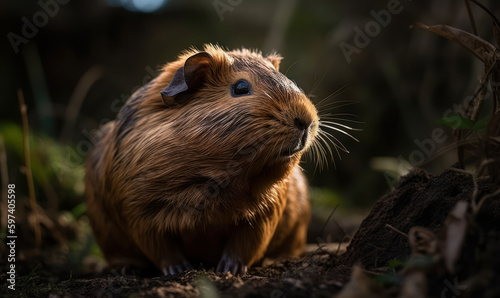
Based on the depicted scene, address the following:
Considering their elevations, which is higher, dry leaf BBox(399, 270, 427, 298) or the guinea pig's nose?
the guinea pig's nose

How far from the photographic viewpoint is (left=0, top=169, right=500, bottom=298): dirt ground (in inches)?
83.4

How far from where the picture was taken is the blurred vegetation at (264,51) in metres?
7.50

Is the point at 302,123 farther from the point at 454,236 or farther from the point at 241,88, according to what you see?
the point at 454,236

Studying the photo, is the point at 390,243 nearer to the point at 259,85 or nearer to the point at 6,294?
the point at 259,85

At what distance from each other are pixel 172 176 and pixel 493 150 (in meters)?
2.31

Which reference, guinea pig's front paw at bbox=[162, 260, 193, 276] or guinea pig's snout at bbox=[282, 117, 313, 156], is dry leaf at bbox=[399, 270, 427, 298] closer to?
guinea pig's snout at bbox=[282, 117, 313, 156]

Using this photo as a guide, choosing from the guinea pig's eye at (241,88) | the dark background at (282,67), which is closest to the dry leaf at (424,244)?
the guinea pig's eye at (241,88)

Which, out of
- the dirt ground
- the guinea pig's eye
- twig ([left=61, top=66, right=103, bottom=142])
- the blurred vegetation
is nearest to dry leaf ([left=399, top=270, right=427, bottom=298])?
the dirt ground

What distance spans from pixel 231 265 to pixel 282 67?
630 centimetres

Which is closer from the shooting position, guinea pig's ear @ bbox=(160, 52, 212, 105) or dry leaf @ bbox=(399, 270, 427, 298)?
Result: dry leaf @ bbox=(399, 270, 427, 298)

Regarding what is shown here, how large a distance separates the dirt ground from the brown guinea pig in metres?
0.54

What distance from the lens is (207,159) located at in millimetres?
3412

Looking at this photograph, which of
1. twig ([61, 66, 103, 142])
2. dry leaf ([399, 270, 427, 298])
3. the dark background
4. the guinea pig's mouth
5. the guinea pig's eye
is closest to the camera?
dry leaf ([399, 270, 427, 298])

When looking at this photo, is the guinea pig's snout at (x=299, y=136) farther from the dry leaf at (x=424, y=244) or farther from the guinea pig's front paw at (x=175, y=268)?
the guinea pig's front paw at (x=175, y=268)
